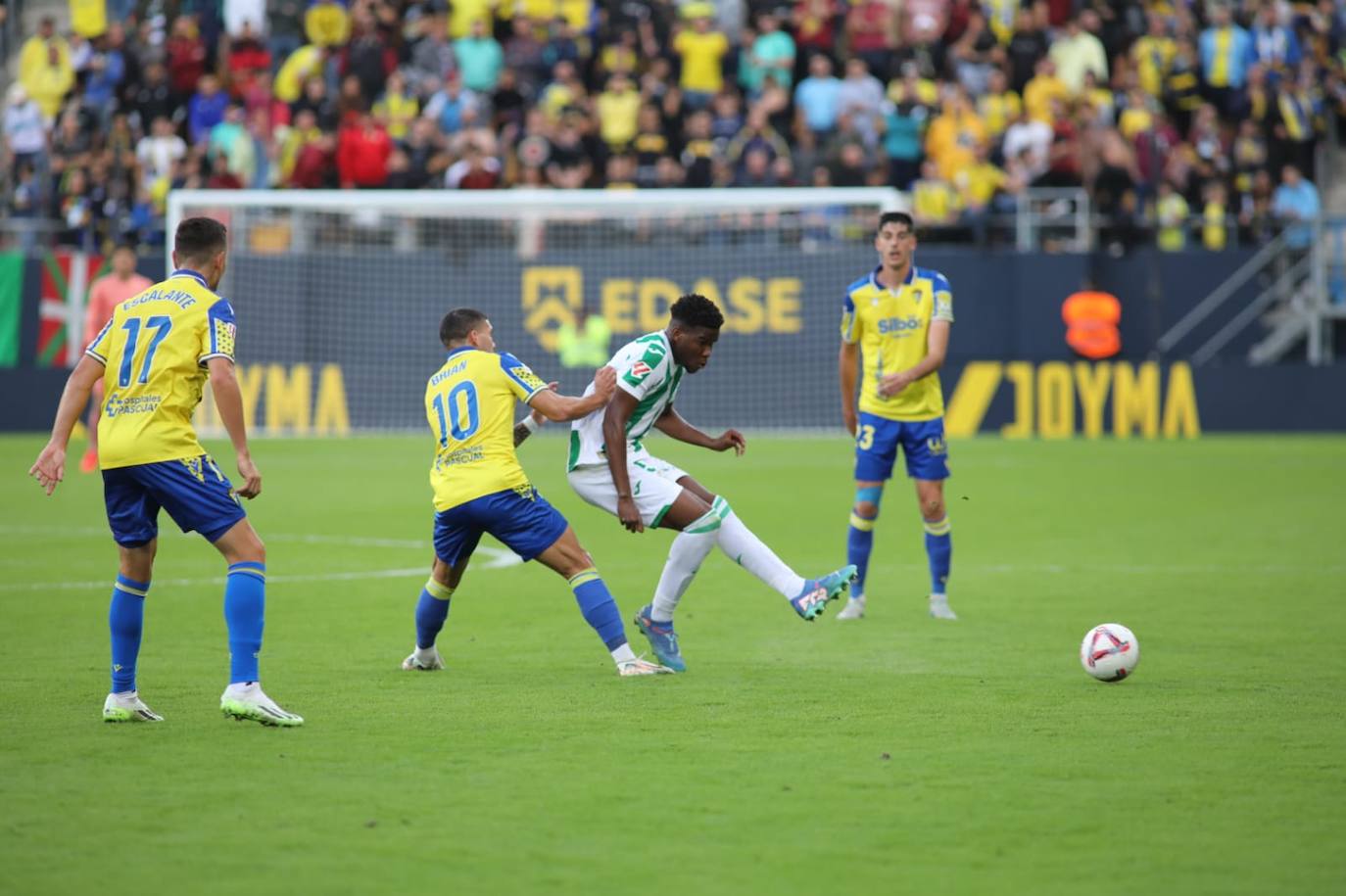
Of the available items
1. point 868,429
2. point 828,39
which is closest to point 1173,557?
point 868,429

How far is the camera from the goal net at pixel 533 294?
26.1 m

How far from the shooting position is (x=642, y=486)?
8.92 m

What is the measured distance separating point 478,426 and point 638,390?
0.80 m

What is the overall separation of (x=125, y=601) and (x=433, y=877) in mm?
2893

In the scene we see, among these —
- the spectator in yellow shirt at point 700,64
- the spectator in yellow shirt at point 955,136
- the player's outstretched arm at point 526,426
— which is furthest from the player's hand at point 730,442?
the spectator in yellow shirt at point 700,64

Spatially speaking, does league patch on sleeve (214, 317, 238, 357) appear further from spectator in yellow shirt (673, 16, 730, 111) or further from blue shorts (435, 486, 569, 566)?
spectator in yellow shirt (673, 16, 730, 111)

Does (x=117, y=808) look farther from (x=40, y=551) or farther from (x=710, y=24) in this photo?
(x=710, y=24)

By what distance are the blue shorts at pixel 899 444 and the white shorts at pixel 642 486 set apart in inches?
93.2

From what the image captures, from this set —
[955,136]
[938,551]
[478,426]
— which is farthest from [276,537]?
[955,136]

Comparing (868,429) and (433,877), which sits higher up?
(868,429)

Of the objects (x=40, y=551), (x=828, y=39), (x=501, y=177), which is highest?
(x=828, y=39)

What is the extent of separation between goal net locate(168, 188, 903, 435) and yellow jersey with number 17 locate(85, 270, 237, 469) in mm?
18543

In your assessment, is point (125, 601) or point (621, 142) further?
point (621, 142)

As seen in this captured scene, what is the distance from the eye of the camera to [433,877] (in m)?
5.12
